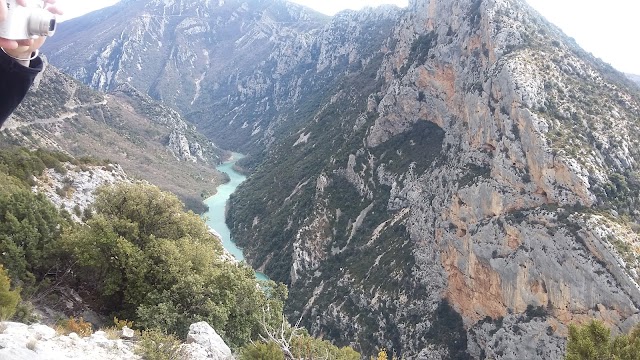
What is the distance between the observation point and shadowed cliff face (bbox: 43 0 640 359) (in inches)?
→ 1754

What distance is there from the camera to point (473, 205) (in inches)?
2233

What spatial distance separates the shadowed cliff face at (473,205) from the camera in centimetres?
4456

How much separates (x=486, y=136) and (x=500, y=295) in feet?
67.7

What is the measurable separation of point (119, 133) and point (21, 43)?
451 feet

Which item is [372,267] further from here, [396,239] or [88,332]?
[88,332]

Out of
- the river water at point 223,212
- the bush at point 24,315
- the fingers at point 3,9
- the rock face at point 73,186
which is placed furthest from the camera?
the river water at point 223,212

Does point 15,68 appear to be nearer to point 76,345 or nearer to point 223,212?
point 76,345

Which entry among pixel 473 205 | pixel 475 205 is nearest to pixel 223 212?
pixel 473 205

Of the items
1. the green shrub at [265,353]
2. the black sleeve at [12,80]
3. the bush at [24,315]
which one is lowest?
the bush at [24,315]

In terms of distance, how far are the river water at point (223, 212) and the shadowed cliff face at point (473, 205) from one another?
6086 millimetres

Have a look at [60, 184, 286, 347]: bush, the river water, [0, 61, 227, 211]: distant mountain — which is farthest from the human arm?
the river water

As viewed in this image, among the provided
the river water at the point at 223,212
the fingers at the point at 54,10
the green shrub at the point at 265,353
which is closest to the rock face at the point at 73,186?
the green shrub at the point at 265,353

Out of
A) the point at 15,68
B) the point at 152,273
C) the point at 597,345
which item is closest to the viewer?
the point at 15,68

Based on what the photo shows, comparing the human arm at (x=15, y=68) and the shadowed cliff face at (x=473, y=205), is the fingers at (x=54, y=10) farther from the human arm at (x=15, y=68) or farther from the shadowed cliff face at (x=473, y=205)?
the shadowed cliff face at (x=473, y=205)
